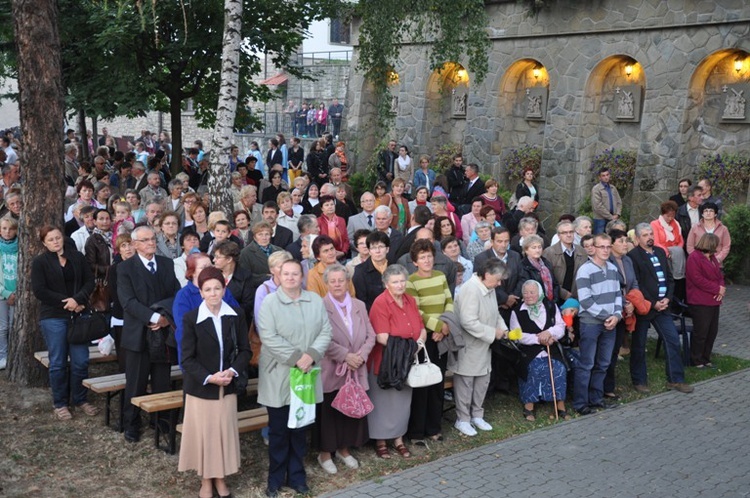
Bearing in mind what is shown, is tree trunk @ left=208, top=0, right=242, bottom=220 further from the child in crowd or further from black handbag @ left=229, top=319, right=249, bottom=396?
black handbag @ left=229, top=319, right=249, bottom=396

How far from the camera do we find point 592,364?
916cm

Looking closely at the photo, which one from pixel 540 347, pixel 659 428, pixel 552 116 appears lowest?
pixel 659 428

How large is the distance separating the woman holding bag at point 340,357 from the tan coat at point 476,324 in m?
1.13

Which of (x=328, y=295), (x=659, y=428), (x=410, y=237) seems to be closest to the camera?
(x=328, y=295)

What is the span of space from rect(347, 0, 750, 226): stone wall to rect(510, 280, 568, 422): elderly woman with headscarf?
28.2ft

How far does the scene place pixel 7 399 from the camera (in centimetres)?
897

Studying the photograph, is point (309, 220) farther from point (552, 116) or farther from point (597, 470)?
point (552, 116)

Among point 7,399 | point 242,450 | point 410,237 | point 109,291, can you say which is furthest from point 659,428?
point 7,399

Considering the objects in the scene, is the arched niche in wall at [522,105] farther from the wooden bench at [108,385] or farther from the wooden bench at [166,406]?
the wooden bench at [166,406]

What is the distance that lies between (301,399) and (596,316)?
3573 mm

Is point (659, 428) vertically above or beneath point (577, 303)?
beneath

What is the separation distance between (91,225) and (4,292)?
4.34 ft

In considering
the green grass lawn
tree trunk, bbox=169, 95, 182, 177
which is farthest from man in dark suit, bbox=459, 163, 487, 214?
tree trunk, bbox=169, 95, 182, 177

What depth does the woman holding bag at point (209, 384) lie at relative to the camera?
6.64m
